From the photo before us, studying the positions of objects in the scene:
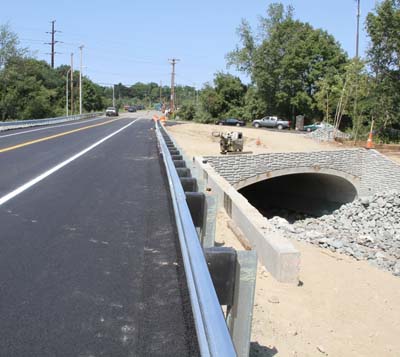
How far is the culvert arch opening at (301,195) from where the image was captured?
2883cm

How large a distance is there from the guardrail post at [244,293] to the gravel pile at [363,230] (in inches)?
380

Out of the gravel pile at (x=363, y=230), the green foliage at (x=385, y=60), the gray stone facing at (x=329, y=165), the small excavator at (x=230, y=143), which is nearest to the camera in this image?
the gravel pile at (x=363, y=230)

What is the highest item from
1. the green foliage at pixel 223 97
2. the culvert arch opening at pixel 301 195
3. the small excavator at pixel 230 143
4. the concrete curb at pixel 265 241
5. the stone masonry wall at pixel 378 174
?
the green foliage at pixel 223 97

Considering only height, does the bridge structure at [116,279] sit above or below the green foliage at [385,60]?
below

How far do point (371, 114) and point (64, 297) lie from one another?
3430 cm

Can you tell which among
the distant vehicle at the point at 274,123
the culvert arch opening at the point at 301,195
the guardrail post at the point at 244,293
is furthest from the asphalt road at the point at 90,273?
the distant vehicle at the point at 274,123

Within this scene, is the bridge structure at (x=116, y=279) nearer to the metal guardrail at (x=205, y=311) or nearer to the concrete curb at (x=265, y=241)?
the metal guardrail at (x=205, y=311)

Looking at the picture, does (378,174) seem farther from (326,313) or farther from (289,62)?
(289,62)

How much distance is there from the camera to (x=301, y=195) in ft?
102

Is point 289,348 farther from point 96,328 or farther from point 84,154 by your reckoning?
point 84,154

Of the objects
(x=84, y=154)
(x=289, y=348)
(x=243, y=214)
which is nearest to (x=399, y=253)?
(x=243, y=214)

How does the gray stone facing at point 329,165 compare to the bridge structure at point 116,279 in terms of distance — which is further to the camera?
the gray stone facing at point 329,165

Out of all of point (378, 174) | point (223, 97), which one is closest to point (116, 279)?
point (378, 174)

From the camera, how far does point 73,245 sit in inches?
216
